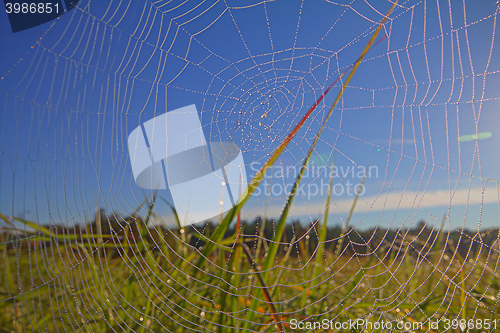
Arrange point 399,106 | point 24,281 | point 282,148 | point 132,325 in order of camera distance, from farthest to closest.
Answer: point 24,281 → point 132,325 → point 399,106 → point 282,148

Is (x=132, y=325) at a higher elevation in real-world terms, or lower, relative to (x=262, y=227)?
lower

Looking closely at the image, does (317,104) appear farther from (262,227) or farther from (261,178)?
(262,227)

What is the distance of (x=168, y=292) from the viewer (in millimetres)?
1719

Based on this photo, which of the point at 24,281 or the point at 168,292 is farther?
the point at 24,281

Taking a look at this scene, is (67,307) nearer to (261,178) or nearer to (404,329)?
(261,178)

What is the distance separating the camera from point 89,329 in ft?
5.28

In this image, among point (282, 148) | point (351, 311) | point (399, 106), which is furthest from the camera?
point (351, 311)

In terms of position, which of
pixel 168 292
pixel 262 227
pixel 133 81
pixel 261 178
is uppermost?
pixel 133 81

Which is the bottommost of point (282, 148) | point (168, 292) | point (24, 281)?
point (24, 281)

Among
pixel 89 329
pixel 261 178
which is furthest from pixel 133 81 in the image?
pixel 89 329

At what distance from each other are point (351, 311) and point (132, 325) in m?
1.10

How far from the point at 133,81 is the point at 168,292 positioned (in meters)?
1.19

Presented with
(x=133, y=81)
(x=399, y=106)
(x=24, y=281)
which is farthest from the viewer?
(x=24, y=281)

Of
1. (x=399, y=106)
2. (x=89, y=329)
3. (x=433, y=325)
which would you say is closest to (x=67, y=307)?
(x=89, y=329)
